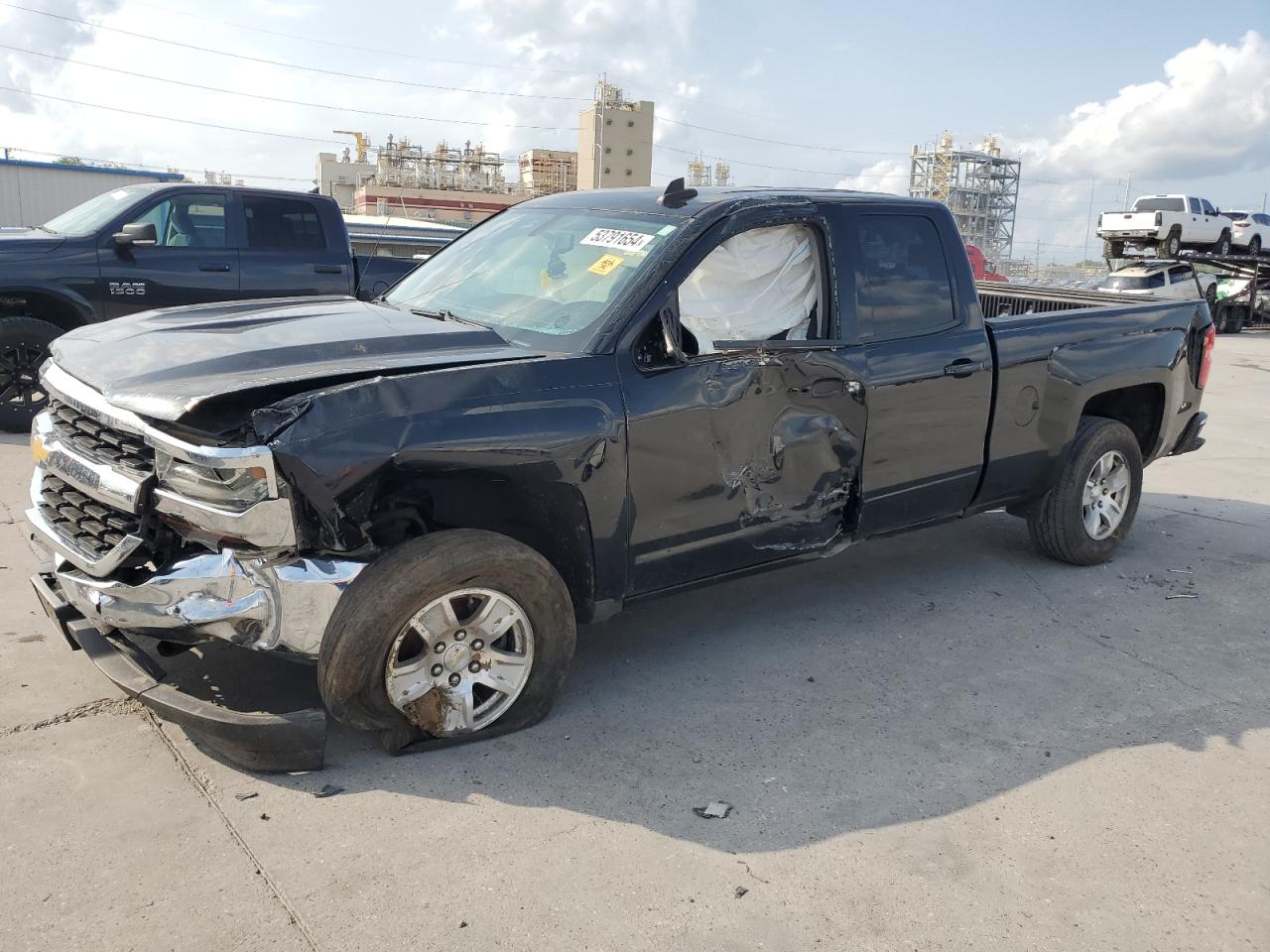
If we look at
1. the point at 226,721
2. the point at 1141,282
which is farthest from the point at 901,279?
the point at 1141,282

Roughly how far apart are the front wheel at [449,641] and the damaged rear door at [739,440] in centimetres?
49

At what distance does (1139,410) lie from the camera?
607cm

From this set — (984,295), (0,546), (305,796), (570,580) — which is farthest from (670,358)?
(984,295)

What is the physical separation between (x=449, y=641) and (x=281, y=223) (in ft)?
22.6

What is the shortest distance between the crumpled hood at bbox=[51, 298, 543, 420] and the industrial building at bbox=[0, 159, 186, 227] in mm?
38724

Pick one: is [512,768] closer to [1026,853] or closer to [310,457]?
[310,457]

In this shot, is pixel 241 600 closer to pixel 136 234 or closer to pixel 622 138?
pixel 136 234

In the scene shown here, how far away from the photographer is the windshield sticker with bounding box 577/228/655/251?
4094mm

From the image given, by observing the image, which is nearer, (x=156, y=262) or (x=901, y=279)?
(x=901, y=279)

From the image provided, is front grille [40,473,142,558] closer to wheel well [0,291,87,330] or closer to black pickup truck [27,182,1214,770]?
black pickup truck [27,182,1214,770]

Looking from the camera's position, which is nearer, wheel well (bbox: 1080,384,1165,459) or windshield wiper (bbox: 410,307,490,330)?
windshield wiper (bbox: 410,307,490,330)

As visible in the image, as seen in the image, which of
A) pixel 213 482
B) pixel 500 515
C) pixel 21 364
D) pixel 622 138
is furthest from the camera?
pixel 622 138

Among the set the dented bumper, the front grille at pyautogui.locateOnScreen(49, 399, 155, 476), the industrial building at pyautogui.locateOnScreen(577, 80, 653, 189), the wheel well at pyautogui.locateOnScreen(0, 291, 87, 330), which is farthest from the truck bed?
the industrial building at pyautogui.locateOnScreen(577, 80, 653, 189)

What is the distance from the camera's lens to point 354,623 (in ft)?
10.4
